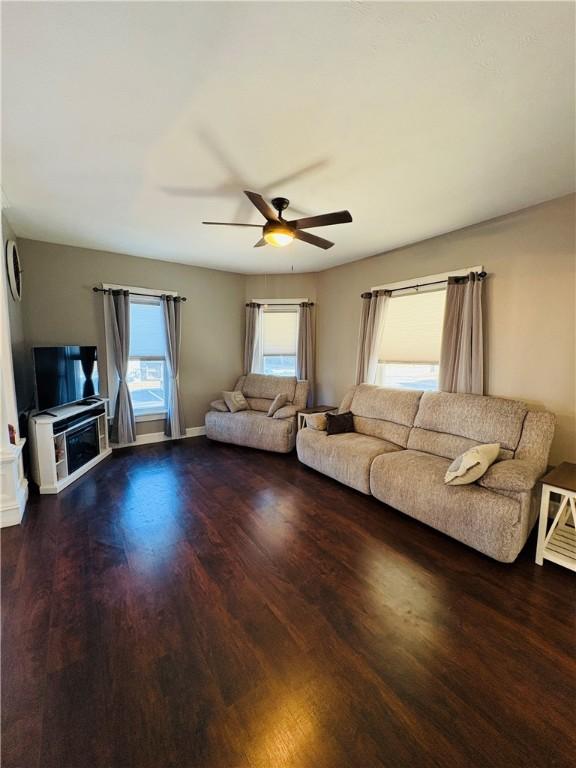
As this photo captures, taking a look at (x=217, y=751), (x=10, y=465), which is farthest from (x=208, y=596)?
(x=10, y=465)

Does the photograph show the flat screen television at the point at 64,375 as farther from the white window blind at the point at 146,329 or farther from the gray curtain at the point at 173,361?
the gray curtain at the point at 173,361

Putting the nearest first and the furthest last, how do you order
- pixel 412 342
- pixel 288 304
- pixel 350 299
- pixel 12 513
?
pixel 12 513
pixel 412 342
pixel 350 299
pixel 288 304

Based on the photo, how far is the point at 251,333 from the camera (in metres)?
5.34

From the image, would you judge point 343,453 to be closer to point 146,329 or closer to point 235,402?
point 235,402

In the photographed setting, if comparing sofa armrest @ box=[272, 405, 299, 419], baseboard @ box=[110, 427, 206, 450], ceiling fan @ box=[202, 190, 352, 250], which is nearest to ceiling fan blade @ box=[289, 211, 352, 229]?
ceiling fan @ box=[202, 190, 352, 250]

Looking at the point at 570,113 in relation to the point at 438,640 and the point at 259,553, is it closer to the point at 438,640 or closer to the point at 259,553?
the point at 438,640

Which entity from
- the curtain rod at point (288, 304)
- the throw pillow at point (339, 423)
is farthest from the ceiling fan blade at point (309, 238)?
the curtain rod at point (288, 304)

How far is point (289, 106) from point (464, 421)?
2.79 metres

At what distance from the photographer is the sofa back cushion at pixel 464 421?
2607 mm

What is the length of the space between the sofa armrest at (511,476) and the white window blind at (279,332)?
3650 millimetres

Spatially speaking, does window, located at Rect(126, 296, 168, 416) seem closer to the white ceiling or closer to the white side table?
the white ceiling

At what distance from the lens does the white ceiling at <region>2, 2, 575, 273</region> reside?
121cm

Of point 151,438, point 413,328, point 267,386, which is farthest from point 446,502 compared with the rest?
point 151,438

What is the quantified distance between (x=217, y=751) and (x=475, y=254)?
4.00 m
